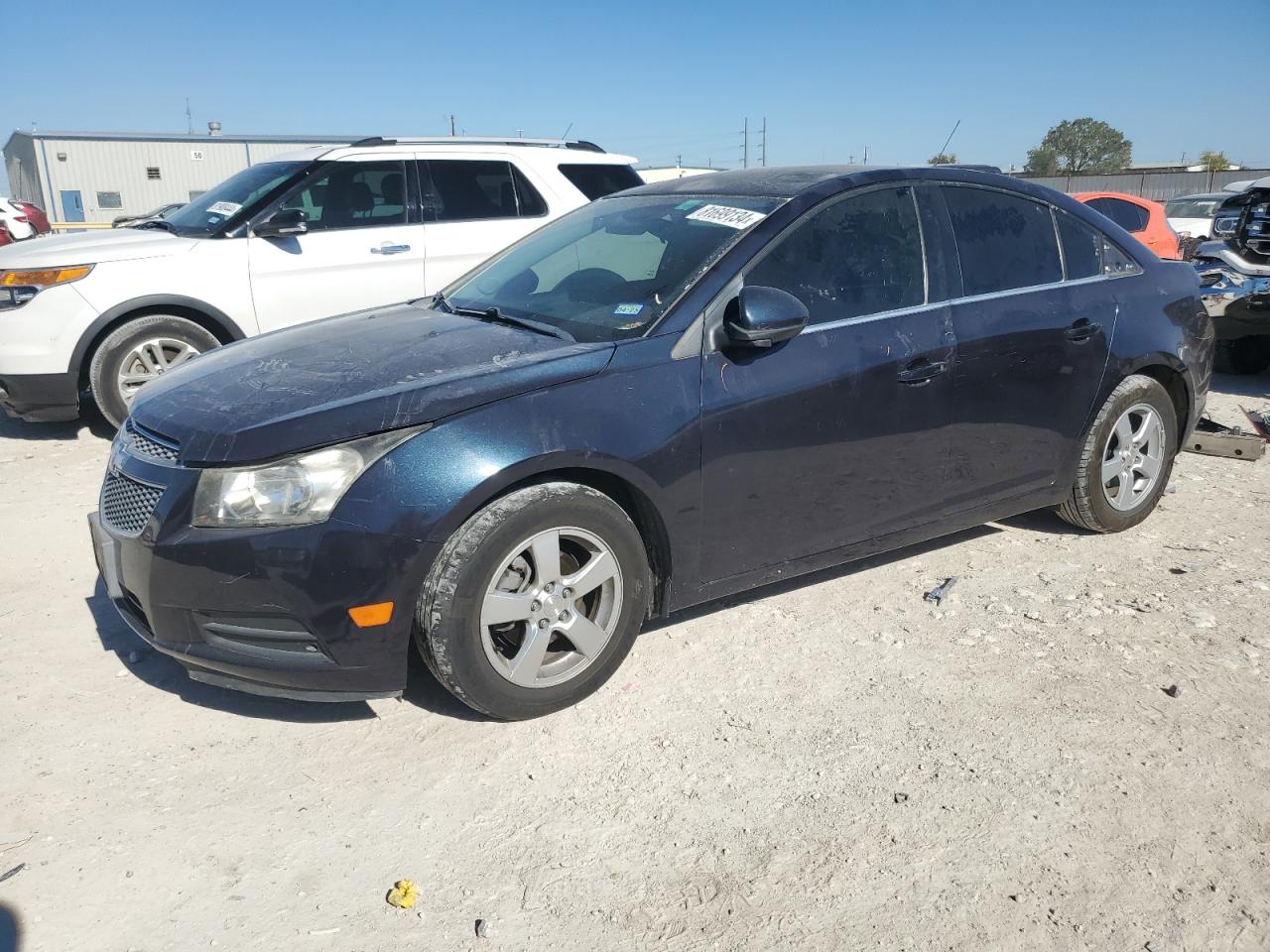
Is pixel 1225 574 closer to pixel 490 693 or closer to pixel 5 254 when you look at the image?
pixel 490 693

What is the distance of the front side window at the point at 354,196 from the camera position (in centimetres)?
685

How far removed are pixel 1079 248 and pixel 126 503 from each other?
12.9 ft

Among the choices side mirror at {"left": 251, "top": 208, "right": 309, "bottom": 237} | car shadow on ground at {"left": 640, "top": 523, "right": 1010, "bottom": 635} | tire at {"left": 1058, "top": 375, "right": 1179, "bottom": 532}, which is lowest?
car shadow on ground at {"left": 640, "top": 523, "right": 1010, "bottom": 635}

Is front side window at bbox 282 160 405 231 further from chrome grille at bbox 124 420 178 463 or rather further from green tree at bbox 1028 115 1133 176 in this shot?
green tree at bbox 1028 115 1133 176

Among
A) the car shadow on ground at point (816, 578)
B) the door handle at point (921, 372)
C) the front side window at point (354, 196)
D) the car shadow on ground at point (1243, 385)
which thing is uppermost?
the front side window at point (354, 196)

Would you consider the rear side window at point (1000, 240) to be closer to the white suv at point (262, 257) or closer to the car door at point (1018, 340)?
the car door at point (1018, 340)

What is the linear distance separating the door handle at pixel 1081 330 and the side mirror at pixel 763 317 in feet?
5.03

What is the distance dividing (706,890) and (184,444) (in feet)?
6.36

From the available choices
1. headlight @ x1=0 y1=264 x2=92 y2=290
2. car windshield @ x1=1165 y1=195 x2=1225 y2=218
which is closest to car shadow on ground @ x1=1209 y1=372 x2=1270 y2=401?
headlight @ x1=0 y1=264 x2=92 y2=290

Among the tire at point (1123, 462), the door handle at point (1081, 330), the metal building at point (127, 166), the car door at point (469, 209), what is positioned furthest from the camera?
the metal building at point (127, 166)

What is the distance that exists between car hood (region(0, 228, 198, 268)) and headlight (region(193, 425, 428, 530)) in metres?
4.30

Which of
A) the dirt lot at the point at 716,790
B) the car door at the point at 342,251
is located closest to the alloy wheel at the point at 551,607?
the dirt lot at the point at 716,790

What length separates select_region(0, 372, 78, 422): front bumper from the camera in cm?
621

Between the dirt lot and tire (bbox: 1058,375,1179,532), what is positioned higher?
tire (bbox: 1058,375,1179,532)
